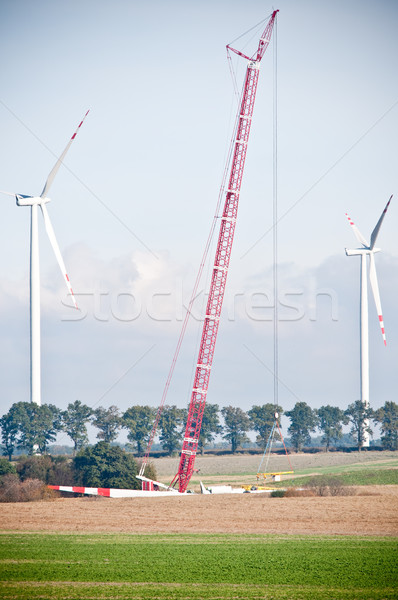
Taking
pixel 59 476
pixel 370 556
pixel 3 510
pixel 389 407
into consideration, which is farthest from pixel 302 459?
pixel 370 556

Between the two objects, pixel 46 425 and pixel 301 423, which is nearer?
pixel 46 425

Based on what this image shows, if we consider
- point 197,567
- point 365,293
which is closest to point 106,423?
point 365,293

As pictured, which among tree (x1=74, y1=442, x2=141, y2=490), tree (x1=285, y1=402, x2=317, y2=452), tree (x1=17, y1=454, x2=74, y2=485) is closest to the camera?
tree (x1=74, y1=442, x2=141, y2=490)

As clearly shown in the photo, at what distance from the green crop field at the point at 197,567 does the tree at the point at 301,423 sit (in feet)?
407

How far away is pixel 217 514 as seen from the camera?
63781 millimetres

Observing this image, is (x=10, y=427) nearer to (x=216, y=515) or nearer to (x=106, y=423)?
(x=106, y=423)

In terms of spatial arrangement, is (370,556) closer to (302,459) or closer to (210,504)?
(210,504)

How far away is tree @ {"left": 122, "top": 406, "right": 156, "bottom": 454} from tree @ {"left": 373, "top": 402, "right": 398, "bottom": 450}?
45.7 metres

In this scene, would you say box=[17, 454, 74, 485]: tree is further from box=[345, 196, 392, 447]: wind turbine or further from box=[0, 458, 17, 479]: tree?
box=[345, 196, 392, 447]: wind turbine

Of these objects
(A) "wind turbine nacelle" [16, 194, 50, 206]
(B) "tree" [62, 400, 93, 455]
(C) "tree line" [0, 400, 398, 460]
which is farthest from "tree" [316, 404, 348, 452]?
(A) "wind turbine nacelle" [16, 194, 50, 206]

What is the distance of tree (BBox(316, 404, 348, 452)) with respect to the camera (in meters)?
176

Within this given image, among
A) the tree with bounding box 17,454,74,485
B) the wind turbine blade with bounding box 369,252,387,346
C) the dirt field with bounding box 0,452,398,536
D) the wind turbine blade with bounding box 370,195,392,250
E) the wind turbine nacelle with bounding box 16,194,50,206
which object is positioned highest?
the wind turbine nacelle with bounding box 16,194,50,206

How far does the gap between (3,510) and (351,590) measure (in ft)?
133

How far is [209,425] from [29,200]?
85896 mm
